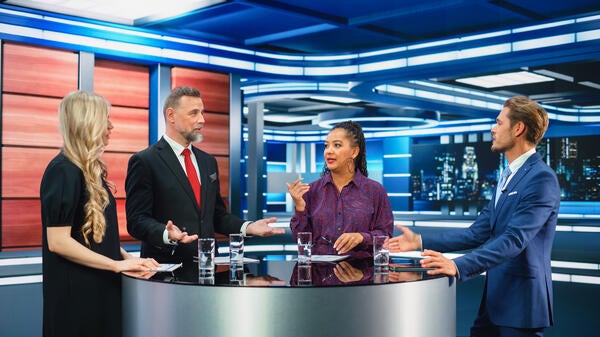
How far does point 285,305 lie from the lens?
199 centimetres

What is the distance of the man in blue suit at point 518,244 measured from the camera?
7.32ft

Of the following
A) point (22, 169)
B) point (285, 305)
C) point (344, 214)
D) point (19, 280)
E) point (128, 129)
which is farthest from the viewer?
point (128, 129)

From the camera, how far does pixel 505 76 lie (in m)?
10.7

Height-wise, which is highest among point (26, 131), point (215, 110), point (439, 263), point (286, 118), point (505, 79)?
point (505, 79)

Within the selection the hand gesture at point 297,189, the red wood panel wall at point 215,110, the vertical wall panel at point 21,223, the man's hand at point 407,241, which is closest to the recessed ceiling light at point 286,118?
the red wood panel wall at point 215,110

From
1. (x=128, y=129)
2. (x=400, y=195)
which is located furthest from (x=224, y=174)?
(x=400, y=195)

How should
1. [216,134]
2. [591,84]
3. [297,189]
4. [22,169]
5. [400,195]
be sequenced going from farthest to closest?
1. [400,195]
2. [591,84]
3. [216,134]
4. [22,169]
5. [297,189]

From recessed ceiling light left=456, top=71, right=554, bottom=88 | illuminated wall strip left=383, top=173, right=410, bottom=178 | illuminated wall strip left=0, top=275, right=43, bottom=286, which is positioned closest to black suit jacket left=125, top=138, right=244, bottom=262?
illuminated wall strip left=0, top=275, right=43, bottom=286

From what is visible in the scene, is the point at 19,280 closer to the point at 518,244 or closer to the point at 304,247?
the point at 304,247

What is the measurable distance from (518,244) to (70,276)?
1.56 meters

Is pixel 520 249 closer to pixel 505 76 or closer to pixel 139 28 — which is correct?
pixel 139 28

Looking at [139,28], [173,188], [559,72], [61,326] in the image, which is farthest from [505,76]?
[61,326]

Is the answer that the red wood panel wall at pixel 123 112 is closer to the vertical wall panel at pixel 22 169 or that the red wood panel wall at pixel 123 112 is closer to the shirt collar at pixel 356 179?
the vertical wall panel at pixel 22 169

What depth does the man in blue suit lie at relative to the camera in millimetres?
2232
